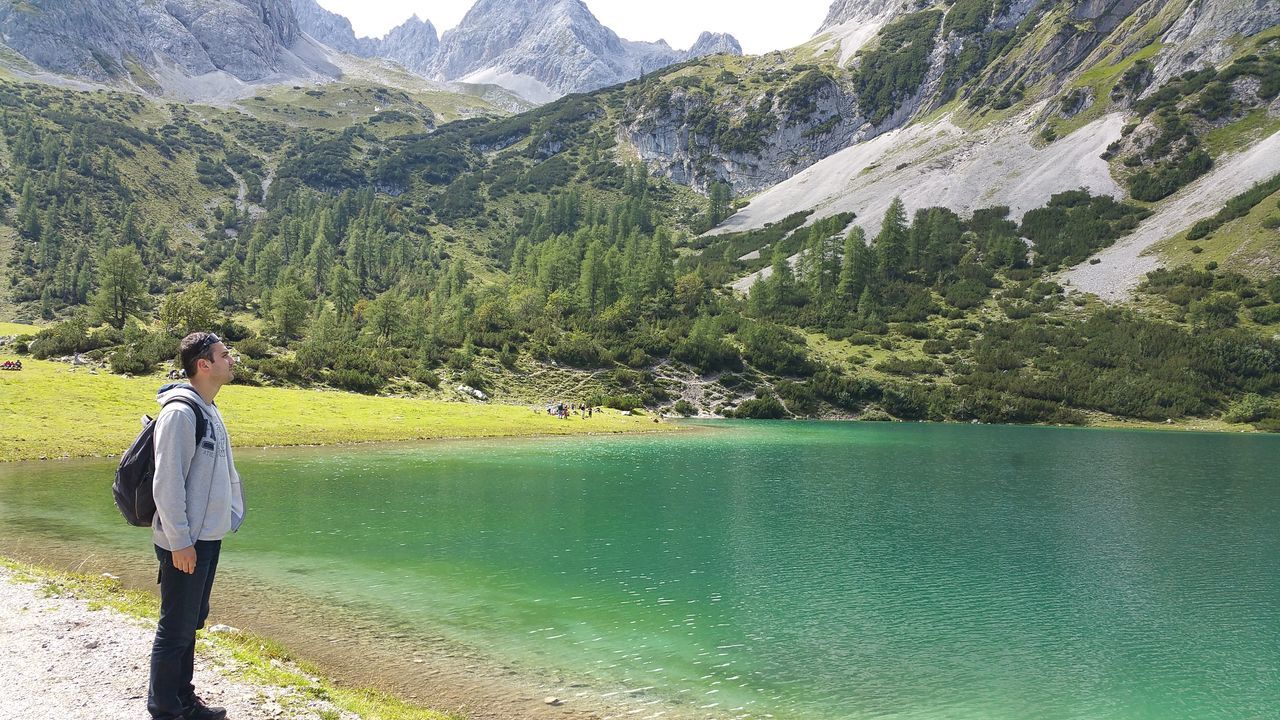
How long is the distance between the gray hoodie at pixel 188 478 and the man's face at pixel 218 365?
28cm

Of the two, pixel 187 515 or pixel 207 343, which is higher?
pixel 207 343

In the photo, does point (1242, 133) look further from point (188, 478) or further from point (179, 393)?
point (188, 478)

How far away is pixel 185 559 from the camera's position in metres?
7.47

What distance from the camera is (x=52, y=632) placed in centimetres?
1112

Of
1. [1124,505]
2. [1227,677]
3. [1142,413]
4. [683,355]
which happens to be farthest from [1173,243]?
[1227,677]

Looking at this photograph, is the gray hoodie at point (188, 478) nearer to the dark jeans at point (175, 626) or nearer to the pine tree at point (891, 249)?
the dark jeans at point (175, 626)

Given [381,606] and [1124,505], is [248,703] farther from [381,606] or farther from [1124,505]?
[1124,505]

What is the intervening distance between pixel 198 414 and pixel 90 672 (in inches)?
200

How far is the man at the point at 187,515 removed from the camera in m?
7.36

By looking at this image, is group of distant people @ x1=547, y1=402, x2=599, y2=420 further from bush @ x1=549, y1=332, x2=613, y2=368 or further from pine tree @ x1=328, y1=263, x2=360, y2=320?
pine tree @ x1=328, y1=263, x2=360, y2=320

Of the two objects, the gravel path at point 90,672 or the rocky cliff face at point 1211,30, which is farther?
the rocky cliff face at point 1211,30

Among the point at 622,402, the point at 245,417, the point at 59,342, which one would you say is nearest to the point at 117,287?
Result: the point at 59,342

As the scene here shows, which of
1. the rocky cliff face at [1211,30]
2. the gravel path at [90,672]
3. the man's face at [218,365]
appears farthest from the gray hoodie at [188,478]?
the rocky cliff face at [1211,30]

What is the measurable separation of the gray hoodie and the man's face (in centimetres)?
28
